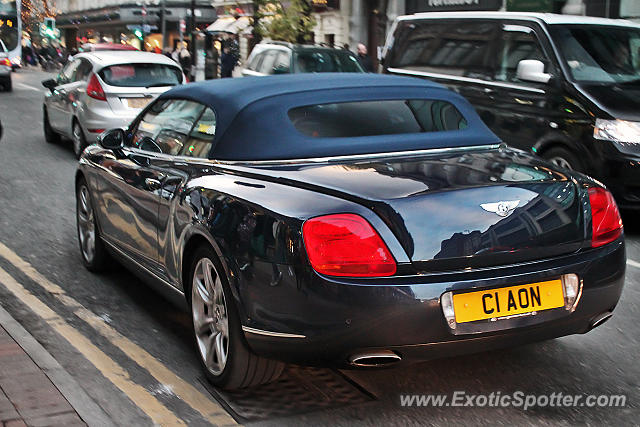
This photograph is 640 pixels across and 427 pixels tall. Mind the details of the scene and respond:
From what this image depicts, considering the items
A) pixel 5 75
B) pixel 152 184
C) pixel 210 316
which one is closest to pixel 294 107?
pixel 152 184

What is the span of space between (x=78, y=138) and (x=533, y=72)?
7.21 metres

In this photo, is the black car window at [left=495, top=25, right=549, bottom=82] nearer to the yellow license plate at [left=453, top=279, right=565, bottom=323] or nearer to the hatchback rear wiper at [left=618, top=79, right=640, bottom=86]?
the hatchback rear wiper at [left=618, top=79, right=640, bottom=86]

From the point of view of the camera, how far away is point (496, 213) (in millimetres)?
3988

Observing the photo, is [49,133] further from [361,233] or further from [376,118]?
[361,233]

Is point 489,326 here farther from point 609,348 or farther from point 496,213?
point 609,348

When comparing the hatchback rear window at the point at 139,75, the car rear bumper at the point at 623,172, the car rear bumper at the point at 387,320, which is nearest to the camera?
the car rear bumper at the point at 387,320

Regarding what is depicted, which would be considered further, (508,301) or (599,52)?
(599,52)

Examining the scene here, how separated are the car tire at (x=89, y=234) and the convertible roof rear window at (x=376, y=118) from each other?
2263mm

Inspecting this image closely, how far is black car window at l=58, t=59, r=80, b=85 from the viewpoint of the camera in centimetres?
1488

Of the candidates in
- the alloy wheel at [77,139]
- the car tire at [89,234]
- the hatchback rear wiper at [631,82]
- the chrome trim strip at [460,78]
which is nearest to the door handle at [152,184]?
the car tire at [89,234]

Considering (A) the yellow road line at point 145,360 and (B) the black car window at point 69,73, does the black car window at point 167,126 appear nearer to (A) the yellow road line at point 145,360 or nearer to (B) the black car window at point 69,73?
(A) the yellow road line at point 145,360

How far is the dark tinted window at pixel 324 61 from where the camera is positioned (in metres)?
16.4

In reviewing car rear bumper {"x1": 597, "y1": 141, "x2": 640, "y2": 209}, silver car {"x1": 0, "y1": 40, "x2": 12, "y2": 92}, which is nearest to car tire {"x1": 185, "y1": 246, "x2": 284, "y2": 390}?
car rear bumper {"x1": 597, "y1": 141, "x2": 640, "y2": 209}

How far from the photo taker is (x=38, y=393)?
4258 millimetres
